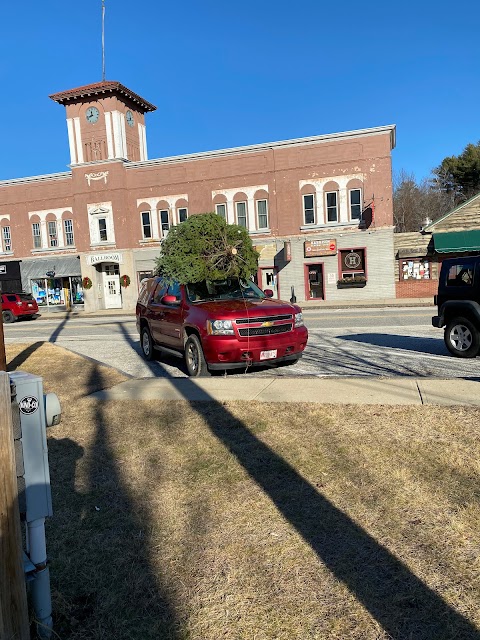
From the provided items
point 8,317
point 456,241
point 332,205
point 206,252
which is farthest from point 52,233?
point 206,252

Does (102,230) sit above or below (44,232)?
below

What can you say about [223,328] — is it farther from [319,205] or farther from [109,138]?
[109,138]

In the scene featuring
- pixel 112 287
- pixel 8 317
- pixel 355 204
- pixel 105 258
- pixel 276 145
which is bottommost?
pixel 8 317

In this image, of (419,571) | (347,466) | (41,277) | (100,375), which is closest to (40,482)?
(419,571)

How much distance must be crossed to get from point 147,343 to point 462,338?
20.7ft

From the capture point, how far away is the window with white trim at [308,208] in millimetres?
30719

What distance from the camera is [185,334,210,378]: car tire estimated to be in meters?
8.00

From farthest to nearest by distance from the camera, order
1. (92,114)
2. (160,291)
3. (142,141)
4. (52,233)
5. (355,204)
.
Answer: (142,141), (52,233), (92,114), (355,204), (160,291)

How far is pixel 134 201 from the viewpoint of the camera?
34438 mm

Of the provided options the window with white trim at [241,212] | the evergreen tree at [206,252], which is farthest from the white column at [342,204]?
the evergreen tree at [206,252]

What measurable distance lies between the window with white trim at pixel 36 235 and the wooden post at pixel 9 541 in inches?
1514

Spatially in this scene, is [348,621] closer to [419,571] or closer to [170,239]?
[419,571]

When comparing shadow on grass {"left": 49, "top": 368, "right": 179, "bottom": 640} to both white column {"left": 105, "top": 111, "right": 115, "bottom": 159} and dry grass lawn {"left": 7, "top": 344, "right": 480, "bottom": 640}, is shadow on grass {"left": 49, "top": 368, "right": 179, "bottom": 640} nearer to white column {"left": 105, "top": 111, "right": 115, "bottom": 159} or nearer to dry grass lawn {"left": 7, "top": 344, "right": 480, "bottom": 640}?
dry grass lawn {"left": 7, "top": 344, "right": 480, "bottom": 640}

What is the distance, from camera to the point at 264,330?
7797 mm
